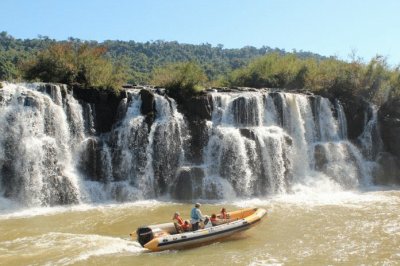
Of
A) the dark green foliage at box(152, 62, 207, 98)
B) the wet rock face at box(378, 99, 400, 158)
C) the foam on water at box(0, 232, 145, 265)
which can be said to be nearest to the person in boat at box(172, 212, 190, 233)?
the foam on water at box(0, 232, 145, 265)

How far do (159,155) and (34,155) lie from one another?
16.9 ft

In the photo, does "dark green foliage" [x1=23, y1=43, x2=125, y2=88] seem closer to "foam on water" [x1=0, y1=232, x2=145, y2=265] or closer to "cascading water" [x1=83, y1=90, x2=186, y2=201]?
"cascading water" [x1=83, y1=90, x2=186, y2=201]

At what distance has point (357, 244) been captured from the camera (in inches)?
525

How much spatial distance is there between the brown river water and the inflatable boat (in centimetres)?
21

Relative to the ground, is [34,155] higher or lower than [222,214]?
higher

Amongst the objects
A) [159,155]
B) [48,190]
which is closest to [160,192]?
[159,155]

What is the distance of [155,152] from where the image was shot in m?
21.3

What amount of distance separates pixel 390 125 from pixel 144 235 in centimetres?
1784

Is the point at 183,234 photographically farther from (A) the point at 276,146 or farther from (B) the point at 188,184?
(A) the point at 276,146

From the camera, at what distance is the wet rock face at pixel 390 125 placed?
25.6 m

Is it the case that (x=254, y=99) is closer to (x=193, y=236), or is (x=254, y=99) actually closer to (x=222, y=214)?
(x=222, y=214)

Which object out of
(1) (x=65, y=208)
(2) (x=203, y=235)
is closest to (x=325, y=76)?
(1) (x=65, y=208)

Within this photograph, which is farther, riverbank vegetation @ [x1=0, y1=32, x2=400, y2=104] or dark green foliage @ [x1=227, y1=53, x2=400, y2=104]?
dark green foliage @ [x1=227, y1=53, x2=400, y2=104]

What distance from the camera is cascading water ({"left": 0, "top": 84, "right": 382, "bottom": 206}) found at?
19.0 m
